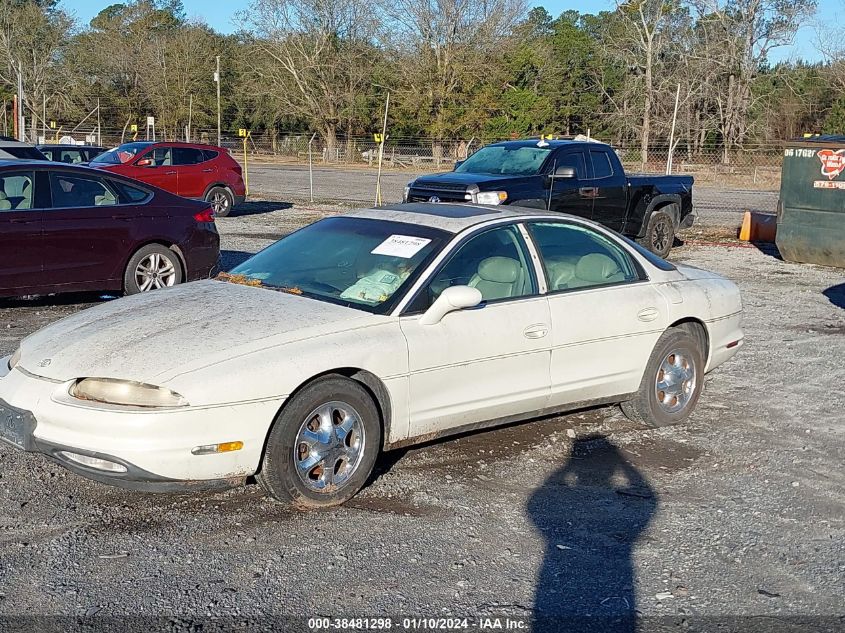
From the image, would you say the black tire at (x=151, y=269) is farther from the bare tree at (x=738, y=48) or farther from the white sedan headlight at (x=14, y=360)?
the bare tree at (x=738, y=48)

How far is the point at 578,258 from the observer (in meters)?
6.47

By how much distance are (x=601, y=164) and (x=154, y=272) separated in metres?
7.50

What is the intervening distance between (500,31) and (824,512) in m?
54.7

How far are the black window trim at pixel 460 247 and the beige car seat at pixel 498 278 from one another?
0.06 metres

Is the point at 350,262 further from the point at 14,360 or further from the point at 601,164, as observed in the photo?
the point at 601,164

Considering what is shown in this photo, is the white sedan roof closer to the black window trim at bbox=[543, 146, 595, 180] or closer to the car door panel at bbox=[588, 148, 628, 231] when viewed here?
the black window trim at bbox=[543, 146, 595, 180]

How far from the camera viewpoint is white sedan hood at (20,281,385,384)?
191 inches

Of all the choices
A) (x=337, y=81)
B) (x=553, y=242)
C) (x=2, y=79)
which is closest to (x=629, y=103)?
(x=337, y=81)

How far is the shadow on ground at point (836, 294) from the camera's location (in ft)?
39.5

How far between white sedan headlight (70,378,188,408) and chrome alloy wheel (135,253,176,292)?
5633 millimetres

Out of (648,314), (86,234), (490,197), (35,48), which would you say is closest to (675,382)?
(648,314)

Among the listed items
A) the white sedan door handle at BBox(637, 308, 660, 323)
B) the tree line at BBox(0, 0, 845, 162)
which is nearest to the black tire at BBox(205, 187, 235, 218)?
the white sedan door handle at BBox(637, 308, 660, 323)

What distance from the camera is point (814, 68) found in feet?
190

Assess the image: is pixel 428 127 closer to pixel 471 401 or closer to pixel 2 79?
pixel 2 79
